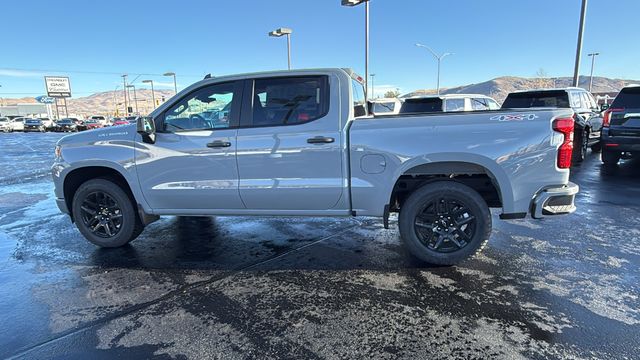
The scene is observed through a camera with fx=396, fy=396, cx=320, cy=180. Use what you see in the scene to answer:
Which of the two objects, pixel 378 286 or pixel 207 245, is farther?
pixel 207 245

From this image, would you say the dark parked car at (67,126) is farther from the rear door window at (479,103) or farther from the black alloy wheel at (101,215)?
the black alloy wheel at (101,215)

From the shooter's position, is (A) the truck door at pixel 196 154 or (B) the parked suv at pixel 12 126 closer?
(A) the truck door at pixel 196 154

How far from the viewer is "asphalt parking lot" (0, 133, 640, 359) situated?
110 inches

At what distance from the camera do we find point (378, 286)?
145 inches

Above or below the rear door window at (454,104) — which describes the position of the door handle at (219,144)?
below

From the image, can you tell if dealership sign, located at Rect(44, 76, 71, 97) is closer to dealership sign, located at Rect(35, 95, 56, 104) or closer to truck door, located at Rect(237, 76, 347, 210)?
dealership sign, located at Rect(35, 95, 56, 104)

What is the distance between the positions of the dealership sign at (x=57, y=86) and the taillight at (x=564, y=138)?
9012 cm

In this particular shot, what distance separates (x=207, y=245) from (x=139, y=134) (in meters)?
1.57

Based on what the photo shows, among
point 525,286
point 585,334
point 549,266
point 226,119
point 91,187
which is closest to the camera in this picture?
point 585,334

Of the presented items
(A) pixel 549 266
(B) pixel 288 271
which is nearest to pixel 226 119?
(B) pixel 288 271

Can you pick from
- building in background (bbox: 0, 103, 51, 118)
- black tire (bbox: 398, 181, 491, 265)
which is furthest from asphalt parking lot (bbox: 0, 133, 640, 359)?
building in background (bbox: 0, 103, 51, 118)

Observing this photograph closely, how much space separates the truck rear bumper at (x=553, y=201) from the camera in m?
3.74

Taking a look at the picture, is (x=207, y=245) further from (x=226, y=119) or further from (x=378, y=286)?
(x=378, y=286)

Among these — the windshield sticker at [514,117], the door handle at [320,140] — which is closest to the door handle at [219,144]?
the door handle at [320,140]
